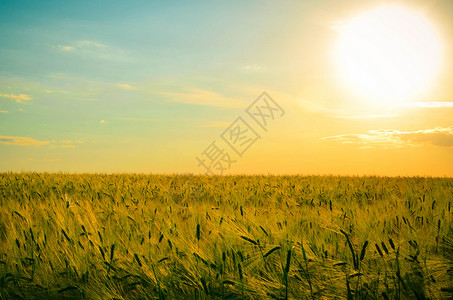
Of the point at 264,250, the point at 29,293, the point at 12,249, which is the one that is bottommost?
the point at 29,293

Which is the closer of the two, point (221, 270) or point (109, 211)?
point (221, 270)

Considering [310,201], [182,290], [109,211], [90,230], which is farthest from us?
[310,201]

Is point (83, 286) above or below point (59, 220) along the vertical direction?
below

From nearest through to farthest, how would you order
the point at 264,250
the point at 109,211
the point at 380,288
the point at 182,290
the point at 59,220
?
the point at 380,288 → the point at 182,290 → the point at 264,250 → the point at 59,220 → the point at 109,211

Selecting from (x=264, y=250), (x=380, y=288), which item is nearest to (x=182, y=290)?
(x=264, y=250)

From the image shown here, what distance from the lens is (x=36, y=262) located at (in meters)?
2.76

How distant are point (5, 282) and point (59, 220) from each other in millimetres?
1044

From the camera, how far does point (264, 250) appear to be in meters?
2.55

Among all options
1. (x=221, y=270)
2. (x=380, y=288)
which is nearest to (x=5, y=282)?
(x=221, y=270)

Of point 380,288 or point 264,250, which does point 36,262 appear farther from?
point 380,288

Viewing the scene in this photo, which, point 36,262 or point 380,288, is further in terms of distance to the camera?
point 36,262

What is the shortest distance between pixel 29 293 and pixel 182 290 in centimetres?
117

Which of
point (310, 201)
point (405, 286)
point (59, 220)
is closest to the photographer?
point (405, 286)

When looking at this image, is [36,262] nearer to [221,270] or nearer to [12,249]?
[12,249]
